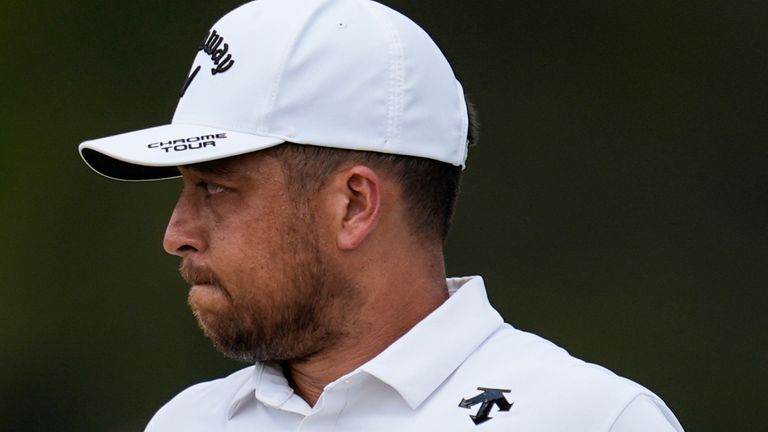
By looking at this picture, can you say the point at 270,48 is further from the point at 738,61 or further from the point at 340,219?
the point at 738,61

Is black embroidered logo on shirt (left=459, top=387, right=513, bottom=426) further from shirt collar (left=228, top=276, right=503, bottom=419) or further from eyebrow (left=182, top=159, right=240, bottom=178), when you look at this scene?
eyebrow (left=182, top=159, right=240, bottom=178)

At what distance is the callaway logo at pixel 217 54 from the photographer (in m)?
2.71

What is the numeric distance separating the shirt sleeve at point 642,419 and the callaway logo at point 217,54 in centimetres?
91

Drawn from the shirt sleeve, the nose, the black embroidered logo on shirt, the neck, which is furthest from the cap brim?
the shirt sleeve

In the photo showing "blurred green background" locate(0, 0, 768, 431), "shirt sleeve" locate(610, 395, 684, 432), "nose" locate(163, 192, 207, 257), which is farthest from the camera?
"blurred green background" locate(0, 0, 768, 431)

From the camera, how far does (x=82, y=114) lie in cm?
576

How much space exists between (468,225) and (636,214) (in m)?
0.60

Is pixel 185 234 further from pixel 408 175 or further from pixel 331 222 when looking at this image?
pixel 408 175

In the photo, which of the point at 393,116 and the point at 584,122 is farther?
the point at 584,122

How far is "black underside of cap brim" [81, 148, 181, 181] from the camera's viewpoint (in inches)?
113

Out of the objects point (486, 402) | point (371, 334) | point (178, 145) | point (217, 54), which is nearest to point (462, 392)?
point (486, 402)

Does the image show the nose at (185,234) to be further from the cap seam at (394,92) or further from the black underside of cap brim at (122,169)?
the cap seam at (394,92)

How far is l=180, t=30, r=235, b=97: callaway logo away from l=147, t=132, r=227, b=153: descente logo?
0.46 feet

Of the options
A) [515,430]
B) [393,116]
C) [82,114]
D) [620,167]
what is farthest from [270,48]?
[82,114]
